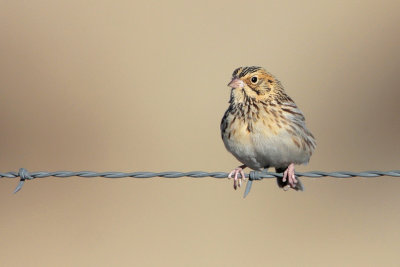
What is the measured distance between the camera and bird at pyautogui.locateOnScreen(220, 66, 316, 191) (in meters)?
6.85

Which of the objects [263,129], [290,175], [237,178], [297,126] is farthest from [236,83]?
[290,175]

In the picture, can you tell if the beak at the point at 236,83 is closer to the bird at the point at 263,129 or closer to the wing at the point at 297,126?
the bird at the point at 263,129

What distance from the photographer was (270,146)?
681 centimetres

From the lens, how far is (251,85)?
7141mm

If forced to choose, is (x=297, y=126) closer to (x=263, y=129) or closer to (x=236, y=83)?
(x=263, y=129)

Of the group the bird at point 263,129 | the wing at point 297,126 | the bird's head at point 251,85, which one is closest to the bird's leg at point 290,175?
the bird at point 263,129

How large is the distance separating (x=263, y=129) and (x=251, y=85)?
0.47 meters

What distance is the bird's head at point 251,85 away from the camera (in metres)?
7.11

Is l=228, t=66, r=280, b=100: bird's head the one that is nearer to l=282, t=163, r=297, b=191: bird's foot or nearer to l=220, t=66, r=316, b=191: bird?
l=220, t=66, r=316, b=191: bird

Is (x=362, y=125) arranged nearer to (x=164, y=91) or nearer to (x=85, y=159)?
(x=164, y=91)

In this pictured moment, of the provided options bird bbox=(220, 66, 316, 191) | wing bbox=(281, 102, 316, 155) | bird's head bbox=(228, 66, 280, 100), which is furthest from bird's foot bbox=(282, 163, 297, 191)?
bird's head bbox=(228, 66, 280, 100)

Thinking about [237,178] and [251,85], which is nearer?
[237,178]
